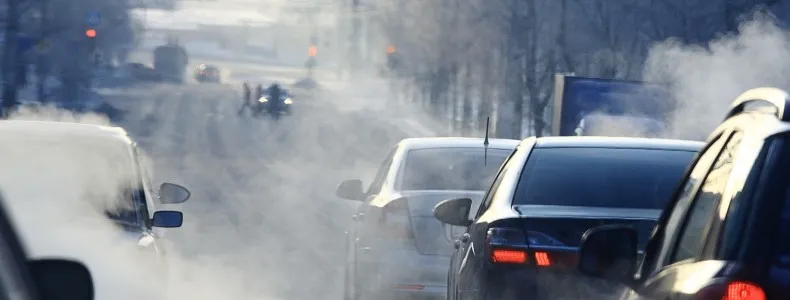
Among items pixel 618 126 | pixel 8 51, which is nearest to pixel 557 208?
pixel 618 126

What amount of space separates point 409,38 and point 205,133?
11881mm

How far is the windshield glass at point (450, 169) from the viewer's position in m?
10.8

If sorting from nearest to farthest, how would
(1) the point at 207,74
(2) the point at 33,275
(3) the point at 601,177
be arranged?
(2) the point at 33,275 < (3) the point at 601,177 < (1) the point at 207,74

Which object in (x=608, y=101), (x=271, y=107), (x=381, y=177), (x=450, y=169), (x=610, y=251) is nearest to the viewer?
(x=610, y=251)

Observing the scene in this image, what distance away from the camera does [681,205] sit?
455 centimetres

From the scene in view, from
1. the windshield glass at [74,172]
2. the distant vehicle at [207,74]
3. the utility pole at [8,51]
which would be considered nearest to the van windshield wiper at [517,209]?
the windshield glass at [74,172]

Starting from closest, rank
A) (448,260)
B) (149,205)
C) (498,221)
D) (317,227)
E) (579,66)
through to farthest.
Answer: (498,221)
(149,205)
(448,260)
(317,227)
(579,66)

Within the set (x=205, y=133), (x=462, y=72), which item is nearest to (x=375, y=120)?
(x=462, y=72)

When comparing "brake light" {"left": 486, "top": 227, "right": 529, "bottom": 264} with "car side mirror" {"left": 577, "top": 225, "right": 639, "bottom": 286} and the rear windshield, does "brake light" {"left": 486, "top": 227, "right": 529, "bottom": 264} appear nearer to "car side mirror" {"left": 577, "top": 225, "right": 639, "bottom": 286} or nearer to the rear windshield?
the rear windshield

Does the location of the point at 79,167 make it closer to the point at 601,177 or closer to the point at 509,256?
the point at 509,256

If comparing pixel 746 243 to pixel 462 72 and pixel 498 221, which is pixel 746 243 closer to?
pixel 498 221

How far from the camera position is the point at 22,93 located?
67062 mm

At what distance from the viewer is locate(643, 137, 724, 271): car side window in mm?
4266

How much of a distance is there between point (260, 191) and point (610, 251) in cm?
2172
